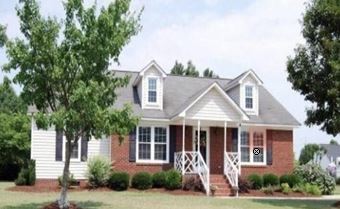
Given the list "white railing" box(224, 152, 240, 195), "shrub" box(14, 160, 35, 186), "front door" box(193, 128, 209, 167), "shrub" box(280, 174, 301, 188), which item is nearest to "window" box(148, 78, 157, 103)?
"front door" box(193, 128, 209, 167)

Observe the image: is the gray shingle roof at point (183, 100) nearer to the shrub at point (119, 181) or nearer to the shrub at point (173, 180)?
the shrub at point (173, 180)

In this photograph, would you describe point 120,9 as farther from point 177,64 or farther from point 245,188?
point 177,64

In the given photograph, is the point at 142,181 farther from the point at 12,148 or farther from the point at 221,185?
the point at 12,148

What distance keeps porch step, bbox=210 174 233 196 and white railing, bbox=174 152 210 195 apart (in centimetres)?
81

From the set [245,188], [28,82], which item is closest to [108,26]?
[28,82]

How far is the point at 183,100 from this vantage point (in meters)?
33.2

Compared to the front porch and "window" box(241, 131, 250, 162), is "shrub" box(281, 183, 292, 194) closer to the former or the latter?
the front porch

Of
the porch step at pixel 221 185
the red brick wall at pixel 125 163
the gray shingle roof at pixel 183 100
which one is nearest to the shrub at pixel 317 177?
the gray shingle roof at pixel 183 100

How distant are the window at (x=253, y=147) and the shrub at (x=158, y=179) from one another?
5799mm

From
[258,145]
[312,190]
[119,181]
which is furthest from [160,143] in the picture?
[312,190]

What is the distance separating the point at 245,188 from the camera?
29.8 meters

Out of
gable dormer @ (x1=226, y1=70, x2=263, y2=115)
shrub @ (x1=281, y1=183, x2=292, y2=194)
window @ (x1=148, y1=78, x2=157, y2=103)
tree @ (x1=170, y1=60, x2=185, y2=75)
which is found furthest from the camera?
tree @ (x1=170, y1=60, x2=185, y2=75)

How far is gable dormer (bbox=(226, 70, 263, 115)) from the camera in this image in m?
33.5

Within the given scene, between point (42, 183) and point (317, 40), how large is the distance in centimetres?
1583
